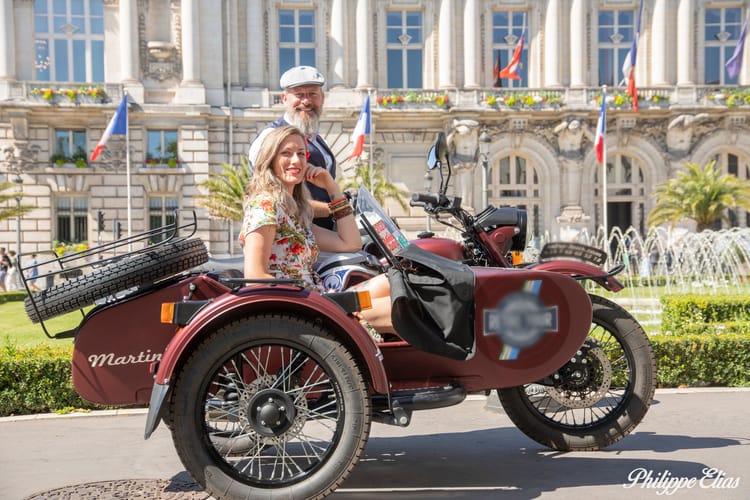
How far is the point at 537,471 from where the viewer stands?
4.74 meters

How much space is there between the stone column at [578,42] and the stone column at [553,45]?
615mm

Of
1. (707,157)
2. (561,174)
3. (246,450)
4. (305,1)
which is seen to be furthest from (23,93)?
(246,450)

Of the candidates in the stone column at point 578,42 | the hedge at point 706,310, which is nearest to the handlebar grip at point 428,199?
the hedge at point 706,310

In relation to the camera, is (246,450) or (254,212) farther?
(246,450)

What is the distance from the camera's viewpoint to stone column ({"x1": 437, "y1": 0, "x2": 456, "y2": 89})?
110 feet

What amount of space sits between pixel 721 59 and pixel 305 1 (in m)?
17.9

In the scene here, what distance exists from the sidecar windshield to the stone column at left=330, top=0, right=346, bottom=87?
29.4 m

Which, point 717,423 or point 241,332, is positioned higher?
point 241,332

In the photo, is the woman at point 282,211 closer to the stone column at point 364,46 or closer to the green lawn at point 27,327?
the green lawn at point 27,327

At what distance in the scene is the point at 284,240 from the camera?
448 centimetres

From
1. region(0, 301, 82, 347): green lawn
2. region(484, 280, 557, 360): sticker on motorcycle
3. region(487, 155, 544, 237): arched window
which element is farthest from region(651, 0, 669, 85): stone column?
region(484, 280, 557, 360): sticker on motorcycle

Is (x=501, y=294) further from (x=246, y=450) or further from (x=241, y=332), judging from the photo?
(x=246, y=450)

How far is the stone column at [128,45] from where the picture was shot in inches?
1242

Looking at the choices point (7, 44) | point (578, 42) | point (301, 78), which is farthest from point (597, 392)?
point (7, 44)
